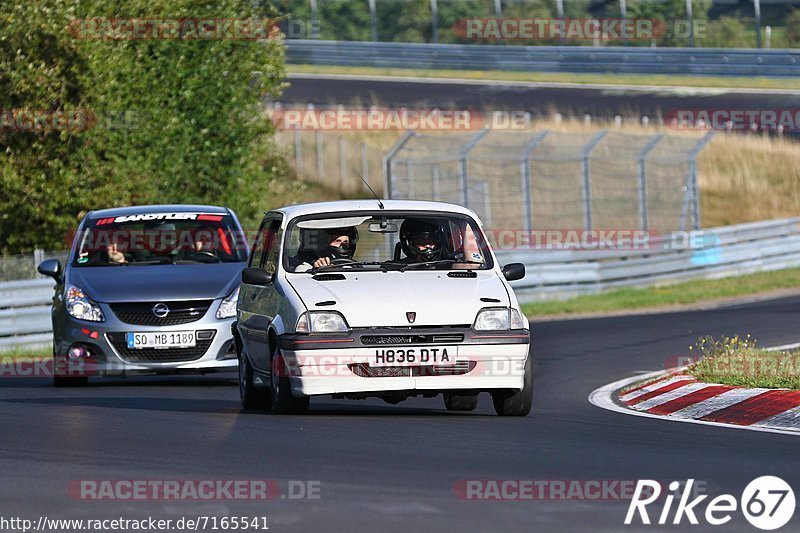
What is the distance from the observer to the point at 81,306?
49.4ft

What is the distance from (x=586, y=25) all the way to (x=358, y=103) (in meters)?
9.78

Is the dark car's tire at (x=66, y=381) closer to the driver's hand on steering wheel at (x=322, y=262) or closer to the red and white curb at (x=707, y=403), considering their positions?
the driver's hand on steering wheel at (x=322, y=262)

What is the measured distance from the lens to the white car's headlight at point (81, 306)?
→ 49.1ft

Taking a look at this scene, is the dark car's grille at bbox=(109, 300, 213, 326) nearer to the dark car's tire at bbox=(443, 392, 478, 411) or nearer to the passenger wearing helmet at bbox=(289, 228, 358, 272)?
the passenger wearing helmet at bbox=(289, 228, 358, 272)

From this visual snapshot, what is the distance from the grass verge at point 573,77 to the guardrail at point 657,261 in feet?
48.6

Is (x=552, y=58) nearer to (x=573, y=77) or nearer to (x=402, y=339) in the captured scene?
(x=573, y=77)

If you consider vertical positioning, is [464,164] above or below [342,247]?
below

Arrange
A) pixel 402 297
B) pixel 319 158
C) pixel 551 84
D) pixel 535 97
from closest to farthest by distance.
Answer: pixel 402 297 → pixel 319 158 → pixel 535 97 → pixel 551 84

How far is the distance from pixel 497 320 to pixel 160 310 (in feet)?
15.3

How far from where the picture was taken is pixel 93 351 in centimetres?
1495

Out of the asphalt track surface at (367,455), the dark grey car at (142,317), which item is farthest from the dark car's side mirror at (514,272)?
the dark grey car at (142,317)

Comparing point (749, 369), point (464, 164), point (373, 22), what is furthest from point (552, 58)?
point (749, 369)

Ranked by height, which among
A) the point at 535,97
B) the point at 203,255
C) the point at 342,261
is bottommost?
the point at 535,97

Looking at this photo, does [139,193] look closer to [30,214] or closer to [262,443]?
[30,214]
